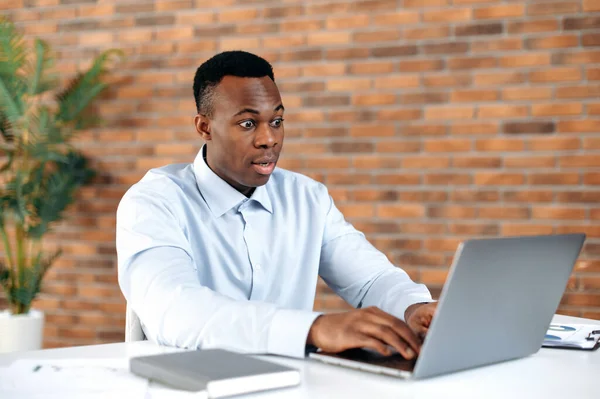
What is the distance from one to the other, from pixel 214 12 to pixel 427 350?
2.93 meters

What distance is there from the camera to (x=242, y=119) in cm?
177

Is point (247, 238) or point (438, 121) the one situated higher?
point (438, 121)

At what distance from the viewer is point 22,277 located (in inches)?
143

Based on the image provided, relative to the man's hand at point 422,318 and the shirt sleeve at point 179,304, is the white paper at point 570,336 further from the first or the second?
the shirt sleeve at point 179,304

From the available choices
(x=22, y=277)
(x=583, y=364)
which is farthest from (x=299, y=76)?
(x=583, y=364)

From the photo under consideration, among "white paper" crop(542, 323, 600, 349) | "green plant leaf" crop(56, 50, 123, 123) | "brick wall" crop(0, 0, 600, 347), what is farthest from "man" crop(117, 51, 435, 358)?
"green plant leaf" crop(56, 50, 123, 123)

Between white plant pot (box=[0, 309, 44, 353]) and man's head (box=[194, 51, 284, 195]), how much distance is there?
2145mm

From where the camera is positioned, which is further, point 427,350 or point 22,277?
point 22,277

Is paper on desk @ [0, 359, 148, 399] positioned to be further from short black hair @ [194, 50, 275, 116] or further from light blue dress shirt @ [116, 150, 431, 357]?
short black hair @ [194, 50, 275, 116]

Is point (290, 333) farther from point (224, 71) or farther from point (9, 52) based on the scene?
point (9, 52)

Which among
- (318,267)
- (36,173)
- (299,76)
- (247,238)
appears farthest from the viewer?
(36,173)

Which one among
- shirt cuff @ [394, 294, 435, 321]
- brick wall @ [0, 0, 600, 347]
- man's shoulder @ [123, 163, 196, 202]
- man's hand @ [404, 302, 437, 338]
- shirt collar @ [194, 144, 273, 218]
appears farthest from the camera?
brick wall @ [0, 0, 600, 347]

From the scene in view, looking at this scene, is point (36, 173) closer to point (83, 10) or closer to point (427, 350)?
point (83, 10)

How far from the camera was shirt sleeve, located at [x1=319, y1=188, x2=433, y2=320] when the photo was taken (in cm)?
162
